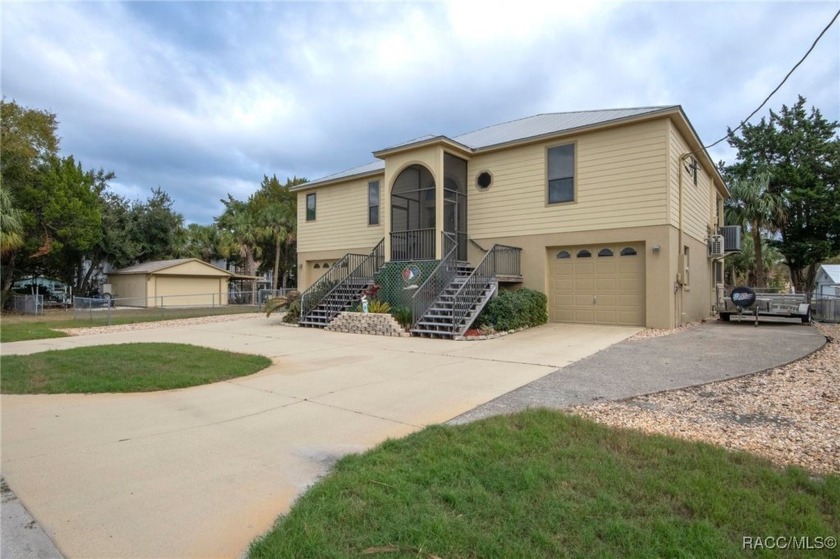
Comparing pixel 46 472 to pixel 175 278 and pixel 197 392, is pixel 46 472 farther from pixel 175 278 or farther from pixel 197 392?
pixel 175 278

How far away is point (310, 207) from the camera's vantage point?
67.7ft

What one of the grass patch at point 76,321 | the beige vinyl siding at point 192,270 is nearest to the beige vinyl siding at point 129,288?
the beige vinyl siding at point 192,270

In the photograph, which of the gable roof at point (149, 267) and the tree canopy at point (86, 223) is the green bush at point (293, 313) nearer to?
the tree canopy at point (86, 223)

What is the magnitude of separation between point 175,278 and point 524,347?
26.8 metres

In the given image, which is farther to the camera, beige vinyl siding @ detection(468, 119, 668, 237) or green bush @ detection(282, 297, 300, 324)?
green bush @ detection(282, 297, 300, 324)

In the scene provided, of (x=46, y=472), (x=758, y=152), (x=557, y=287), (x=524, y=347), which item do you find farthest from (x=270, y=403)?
(x=758, y=152)

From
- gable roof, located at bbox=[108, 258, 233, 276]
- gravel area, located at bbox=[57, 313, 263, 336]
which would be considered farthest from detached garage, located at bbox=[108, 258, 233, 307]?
gravel area, located at bbox=[57, 313, 263, 336]

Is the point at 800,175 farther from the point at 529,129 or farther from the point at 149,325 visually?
the point at 149,325

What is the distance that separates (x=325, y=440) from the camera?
14.2ft

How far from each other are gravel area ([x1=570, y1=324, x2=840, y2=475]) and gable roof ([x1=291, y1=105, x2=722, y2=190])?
826cm

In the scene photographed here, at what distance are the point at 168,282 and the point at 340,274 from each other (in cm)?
1791

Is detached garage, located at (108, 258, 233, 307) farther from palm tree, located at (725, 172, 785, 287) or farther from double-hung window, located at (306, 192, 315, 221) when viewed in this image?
palm tree, located at (725, 172, 785, 287)

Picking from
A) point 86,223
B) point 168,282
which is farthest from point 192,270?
point 86,223

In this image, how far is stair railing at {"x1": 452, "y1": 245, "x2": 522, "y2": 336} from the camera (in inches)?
456
